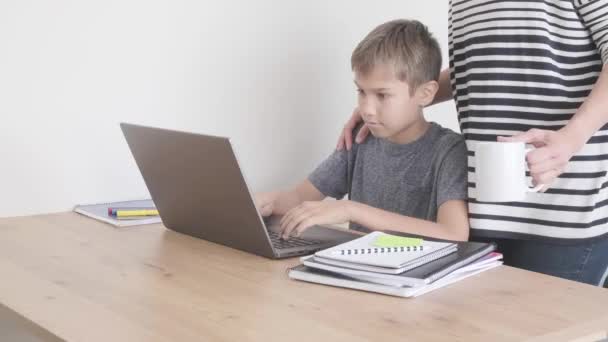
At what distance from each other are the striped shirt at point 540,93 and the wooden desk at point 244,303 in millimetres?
223

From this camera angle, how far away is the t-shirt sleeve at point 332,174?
1985mm

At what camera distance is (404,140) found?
6.08 feet

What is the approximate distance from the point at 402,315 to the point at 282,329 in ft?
0.55

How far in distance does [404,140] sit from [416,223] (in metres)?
0.29

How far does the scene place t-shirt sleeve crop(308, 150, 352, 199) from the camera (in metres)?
1.99

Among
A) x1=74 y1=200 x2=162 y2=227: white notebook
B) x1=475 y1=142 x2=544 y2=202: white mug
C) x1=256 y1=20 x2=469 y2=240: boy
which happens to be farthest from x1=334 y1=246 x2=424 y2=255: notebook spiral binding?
x1=74 y1=200 x2=162 y2=227: white notebook

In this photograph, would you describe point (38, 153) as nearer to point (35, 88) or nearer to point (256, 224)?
point (35, 88)

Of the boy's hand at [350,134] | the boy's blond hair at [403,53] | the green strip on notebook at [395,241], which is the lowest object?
the green strip on notebook at [395,241]

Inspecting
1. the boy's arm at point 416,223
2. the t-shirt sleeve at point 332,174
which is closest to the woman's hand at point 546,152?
the boy's arm at point 416,223

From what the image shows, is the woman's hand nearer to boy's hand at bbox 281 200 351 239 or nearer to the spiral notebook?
the spiral notebook

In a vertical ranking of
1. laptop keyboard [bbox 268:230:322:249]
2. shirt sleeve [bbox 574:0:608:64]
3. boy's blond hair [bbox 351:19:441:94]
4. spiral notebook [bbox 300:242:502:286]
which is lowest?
laptop keyboard [bbox 268:230:322:249]

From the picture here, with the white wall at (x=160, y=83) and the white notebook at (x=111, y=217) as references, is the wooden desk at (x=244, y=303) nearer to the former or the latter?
the white notebook at (x=111, y=217)

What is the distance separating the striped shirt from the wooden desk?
223mm

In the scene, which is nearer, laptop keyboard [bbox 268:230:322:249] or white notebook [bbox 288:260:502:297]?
white notebook [bbox 288:260:502:297]
